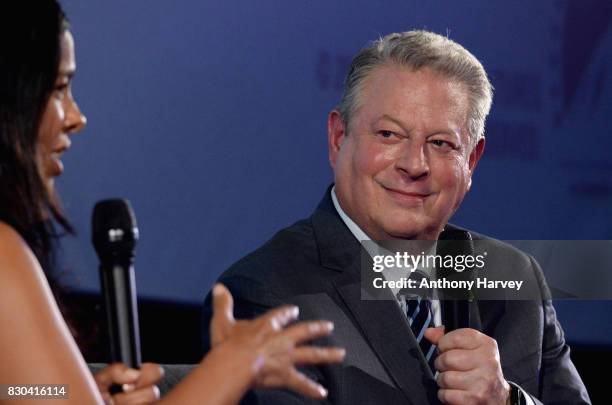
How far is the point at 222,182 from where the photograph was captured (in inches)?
116

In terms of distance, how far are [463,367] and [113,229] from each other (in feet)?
2.51

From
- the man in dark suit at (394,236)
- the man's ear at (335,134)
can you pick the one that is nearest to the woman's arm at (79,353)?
the man in dark suit at (394,236)

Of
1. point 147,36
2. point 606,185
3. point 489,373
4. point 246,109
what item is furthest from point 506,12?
point 489,373

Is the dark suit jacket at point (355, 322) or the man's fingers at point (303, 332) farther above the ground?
the man's fingers at point (303, 332)

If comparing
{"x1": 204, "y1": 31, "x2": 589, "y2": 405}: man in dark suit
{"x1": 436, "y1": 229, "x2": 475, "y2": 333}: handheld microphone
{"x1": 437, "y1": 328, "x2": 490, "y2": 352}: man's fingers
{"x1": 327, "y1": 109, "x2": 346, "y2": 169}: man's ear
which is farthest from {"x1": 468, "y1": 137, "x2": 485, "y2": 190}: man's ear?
{"x1": 437, "y1": 328, "x2": 490, "y2": 352}: man's fingers

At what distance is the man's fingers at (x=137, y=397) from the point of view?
1372 mm

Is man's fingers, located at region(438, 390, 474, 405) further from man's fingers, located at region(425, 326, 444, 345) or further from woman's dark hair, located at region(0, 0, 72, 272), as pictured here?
woman's dark hair, located at region(0, 0, 72, 272)

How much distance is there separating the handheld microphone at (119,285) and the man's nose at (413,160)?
3.20ft

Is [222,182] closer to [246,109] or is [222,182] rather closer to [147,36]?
[246,109]

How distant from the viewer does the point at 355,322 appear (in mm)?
2084

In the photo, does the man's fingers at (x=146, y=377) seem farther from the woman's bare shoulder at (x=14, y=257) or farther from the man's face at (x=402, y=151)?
the man's face at (x=402, y=151)

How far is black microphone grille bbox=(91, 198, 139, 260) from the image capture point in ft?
4.41

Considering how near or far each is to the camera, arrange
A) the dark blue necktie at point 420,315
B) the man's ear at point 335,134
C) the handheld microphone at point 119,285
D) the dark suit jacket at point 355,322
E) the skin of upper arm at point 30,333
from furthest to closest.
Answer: the man's ear at point 335,134 → the dark blue necktie at point 420,315 → the dark suit jacket at point 355,322 → the handheld microphone at point 119,285 → the skin of upper arm at point 30,333

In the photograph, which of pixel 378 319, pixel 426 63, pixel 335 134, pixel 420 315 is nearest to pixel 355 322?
pixel 378 319
